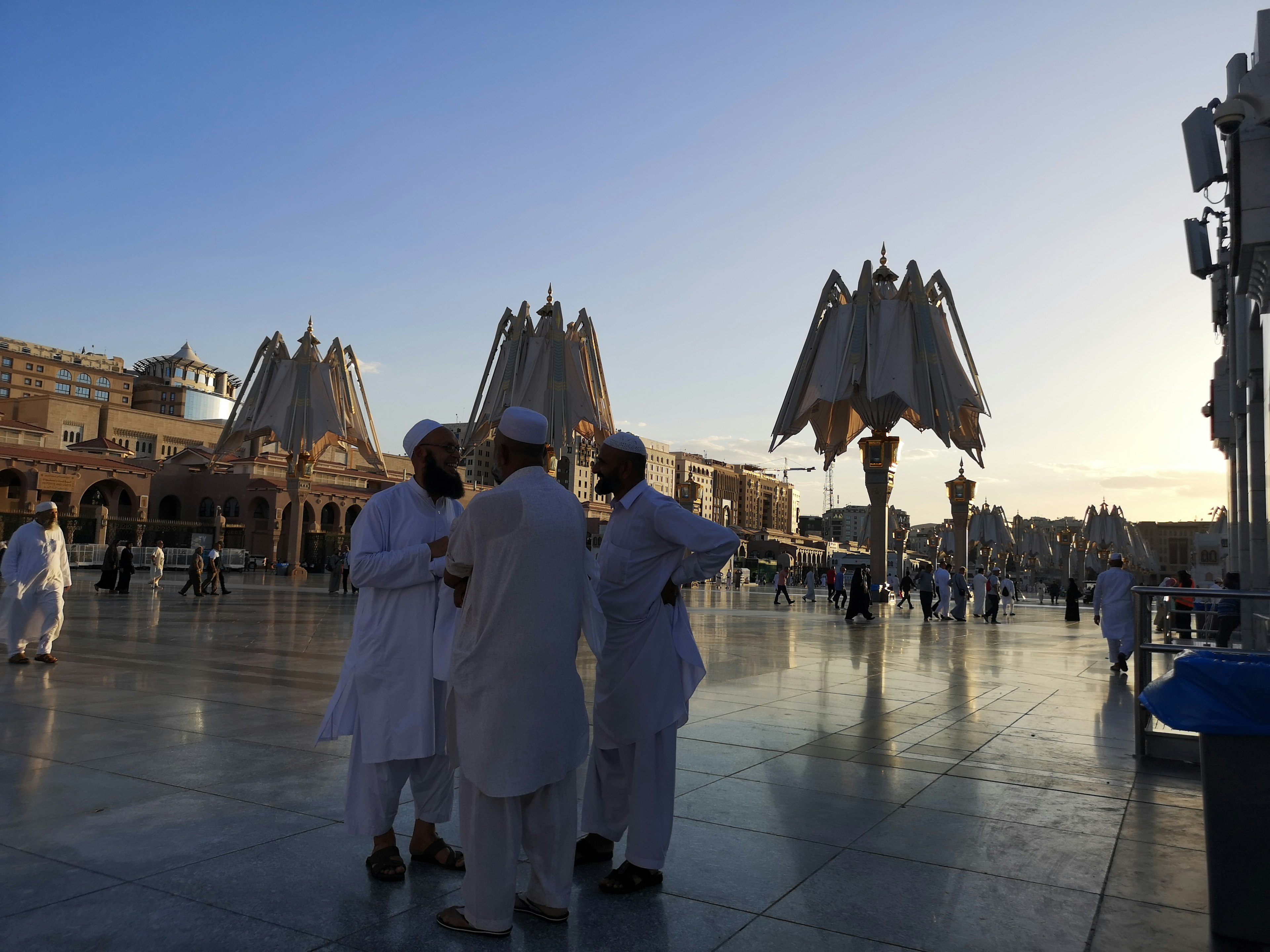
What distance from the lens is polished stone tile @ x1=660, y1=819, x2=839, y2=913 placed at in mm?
3197

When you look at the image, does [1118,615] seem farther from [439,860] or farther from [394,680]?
[394,680]

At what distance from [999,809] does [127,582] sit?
24234 mm

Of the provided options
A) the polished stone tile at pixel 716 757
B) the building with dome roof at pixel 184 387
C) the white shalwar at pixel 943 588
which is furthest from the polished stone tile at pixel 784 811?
the building with dome roof at pixel 184 387

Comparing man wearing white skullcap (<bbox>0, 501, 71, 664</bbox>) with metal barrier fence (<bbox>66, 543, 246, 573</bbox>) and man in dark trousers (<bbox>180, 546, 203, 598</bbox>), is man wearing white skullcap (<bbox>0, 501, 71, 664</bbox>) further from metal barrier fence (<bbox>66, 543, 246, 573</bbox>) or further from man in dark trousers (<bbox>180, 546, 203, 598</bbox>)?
metal barrier fence (<bbox>66, 543, 246, 573</bbox>)

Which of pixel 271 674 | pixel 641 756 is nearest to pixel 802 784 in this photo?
pixel 641 756

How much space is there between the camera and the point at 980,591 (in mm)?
25141

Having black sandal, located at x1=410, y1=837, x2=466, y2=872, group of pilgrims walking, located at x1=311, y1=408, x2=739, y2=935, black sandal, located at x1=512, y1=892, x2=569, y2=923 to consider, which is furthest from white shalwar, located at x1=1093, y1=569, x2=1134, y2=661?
black sandal, located at x1=512, y1=892, x2=569, y2=923

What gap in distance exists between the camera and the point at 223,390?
11844 centimetres

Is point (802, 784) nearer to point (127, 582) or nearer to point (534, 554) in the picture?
point (534, 554)

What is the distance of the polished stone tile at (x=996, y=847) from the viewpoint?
346cm

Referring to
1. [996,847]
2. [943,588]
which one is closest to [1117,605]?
[996,847]

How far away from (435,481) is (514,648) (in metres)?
1.08

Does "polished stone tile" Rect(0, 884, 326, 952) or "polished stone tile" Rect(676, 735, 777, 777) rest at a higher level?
"polished stone tile" Rect(0, 884, 326, 952)

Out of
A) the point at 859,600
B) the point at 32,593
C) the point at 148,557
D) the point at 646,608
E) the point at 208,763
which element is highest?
the point at 646,608
